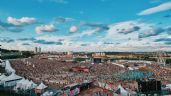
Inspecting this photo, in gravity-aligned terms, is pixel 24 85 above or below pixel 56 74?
above

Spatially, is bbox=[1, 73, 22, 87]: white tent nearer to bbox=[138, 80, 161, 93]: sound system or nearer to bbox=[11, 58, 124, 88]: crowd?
bbox=[11, 58, 124, 88]: crowd

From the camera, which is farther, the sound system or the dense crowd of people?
the dense crowd of people

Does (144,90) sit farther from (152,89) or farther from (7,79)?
(7,79)

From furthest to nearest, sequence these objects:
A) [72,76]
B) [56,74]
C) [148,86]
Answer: [56,74], [72,76], [148,86]

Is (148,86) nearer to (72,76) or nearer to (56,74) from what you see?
(72,76)

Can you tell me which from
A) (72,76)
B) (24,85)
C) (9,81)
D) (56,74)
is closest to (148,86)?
(24,85)

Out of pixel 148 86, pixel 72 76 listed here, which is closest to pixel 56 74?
pixel 72 76

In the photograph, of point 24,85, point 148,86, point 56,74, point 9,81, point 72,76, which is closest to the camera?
point 148,86

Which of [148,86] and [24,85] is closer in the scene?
[148,86]

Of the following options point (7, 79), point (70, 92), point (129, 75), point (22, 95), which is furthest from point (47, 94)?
point (129, 75)

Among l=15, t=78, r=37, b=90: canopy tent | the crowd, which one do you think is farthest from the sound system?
the crowd

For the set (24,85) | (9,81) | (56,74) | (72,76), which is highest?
(9,81)
